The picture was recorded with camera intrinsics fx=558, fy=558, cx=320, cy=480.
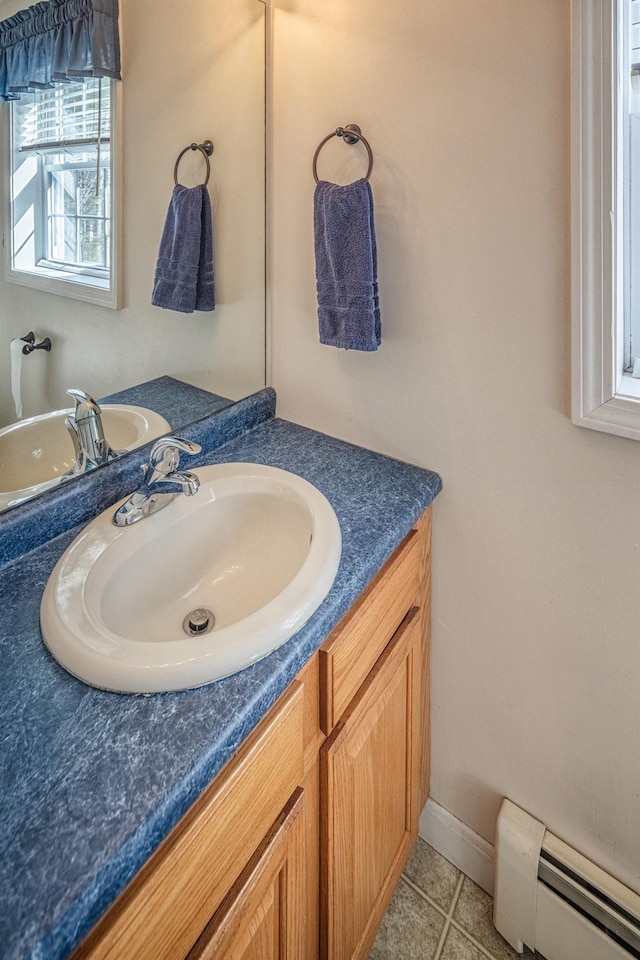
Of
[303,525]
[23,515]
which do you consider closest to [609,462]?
[303,525]

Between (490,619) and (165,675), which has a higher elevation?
(165,675)

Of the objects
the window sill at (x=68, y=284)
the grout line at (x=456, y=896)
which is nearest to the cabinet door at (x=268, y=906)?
the grout line at (x=456, y=896)

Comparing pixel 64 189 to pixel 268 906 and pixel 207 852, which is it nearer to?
pixel 207 852

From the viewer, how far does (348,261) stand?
3.58ft

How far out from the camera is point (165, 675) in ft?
2.15

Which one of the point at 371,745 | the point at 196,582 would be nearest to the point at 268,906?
the point at 371,745

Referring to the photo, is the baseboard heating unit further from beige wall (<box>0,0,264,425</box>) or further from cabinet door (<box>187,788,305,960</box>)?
beige wall (<box>0,0,264,425</box>)

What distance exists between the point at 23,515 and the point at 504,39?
110 cm

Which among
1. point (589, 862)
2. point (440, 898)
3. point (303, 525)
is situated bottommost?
point (440, 898)

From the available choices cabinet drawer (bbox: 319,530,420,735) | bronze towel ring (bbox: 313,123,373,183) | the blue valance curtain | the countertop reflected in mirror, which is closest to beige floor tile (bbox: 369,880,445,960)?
cabinet drawer (bbox: 319,530,420,735)

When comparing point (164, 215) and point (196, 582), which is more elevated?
point (164, 215)

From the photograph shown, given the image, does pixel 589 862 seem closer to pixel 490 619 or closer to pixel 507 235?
pixel 490 619

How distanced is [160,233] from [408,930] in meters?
1.62

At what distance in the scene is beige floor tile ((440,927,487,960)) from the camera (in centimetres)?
122
